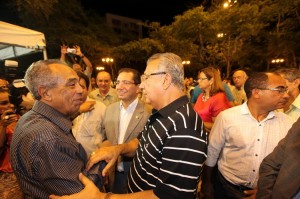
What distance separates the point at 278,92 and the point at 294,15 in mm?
18931

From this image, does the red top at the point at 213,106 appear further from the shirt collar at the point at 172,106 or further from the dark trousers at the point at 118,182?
the shirt collar at the point at 172,106

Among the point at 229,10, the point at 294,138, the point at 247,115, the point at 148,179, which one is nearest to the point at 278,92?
the point at 247,115

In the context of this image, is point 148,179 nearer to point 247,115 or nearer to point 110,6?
point 247,115

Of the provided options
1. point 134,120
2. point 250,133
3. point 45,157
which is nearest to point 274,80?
point 250,133

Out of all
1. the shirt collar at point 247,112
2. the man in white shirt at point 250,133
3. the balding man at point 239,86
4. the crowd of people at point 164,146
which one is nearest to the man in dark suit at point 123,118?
the crowd of people at point 164,146

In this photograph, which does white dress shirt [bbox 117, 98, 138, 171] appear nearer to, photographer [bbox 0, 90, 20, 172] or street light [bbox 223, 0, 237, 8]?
photographer [bbox 0, 90, 20, 172]

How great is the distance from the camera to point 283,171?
1.78 meters

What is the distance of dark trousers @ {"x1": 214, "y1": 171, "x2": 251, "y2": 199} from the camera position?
2.76 metres

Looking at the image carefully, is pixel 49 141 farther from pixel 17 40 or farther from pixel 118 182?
pixel 17 40

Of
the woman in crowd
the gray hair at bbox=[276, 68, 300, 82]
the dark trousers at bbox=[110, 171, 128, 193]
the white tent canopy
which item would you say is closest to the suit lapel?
the dark trousers at bbox=[110, 171, 128, 193]

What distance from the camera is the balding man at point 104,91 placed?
208 inches

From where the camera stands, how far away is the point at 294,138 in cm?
183

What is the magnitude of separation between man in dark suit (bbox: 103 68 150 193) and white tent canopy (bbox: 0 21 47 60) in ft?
7.78

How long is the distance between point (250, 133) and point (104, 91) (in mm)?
3425
